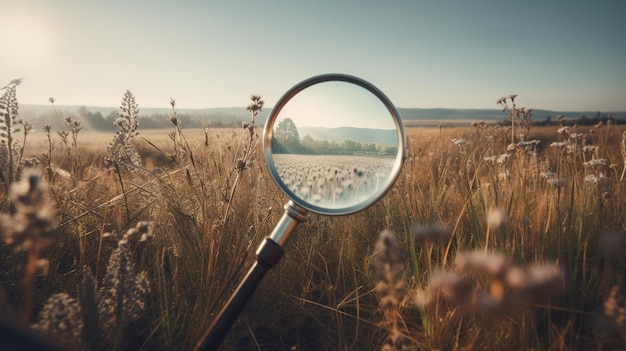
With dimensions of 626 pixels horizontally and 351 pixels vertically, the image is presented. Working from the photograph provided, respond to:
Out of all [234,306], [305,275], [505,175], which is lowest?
[305,275]

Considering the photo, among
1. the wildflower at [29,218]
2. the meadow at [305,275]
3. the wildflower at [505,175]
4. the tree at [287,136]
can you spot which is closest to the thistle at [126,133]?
the meadow at [305,275]

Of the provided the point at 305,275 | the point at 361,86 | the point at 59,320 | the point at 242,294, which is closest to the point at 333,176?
the point at 361,86

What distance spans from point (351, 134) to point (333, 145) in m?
0.11

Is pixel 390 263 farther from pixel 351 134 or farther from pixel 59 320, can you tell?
pixel 351 134

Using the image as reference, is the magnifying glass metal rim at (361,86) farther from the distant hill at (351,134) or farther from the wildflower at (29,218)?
the wildflower at (29,218)

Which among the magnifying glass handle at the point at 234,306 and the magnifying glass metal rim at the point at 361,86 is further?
the magnifying glass metal rim at the point at 361,86

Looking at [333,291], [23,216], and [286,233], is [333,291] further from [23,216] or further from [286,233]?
[23,216]

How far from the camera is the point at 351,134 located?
1.82 meters

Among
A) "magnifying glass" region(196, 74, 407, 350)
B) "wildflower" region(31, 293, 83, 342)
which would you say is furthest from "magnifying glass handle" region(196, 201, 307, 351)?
"wildflower" region(31, 293, 83, 342)

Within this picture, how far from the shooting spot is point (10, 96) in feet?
5.54

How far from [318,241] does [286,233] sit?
1.44 m

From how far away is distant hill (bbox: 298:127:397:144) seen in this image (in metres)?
1.72

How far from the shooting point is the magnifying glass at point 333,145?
1.49 metres

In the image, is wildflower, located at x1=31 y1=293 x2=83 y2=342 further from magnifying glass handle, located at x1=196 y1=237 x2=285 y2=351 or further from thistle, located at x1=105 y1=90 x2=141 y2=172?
thistle, located at x1=105 y1=90 x2=141 y2=172
